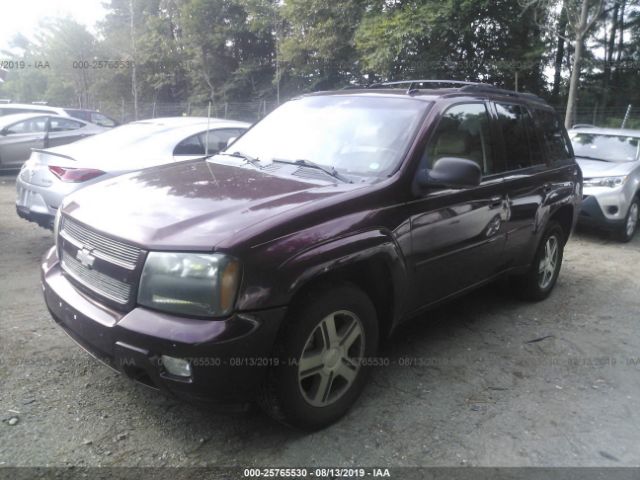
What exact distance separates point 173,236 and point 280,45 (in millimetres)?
25836

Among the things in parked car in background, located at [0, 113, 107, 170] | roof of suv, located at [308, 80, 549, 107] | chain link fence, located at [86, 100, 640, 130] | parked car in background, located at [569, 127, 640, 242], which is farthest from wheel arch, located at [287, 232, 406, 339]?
parked car in background, located at [0, 113, 107, 170]

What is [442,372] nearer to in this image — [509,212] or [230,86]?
[509,212]

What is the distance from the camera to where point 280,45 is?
86.3 feet

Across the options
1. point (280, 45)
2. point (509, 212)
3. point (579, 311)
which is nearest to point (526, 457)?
point (509, 212)

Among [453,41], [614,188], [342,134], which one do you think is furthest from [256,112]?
[342,134]

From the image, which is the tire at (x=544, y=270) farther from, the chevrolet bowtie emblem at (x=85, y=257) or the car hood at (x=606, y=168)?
the chevrolet bowtie emblem at (x=85, y=257)

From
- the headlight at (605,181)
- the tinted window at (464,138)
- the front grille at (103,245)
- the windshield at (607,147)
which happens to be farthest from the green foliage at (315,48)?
the front grille at (103,245)

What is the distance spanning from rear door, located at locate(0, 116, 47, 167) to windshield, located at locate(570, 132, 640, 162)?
10500 mm

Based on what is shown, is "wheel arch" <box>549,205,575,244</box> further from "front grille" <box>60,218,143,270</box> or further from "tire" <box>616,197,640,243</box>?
"front grille" <box>60,218,143,270</box>

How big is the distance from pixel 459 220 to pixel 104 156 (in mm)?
4056

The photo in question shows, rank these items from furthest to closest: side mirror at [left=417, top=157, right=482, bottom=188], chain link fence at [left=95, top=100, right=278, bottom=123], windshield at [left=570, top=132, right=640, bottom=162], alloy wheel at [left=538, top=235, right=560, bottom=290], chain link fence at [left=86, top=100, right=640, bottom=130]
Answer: chain link fence at [left=95, top=100, right=278, bottom=123] → chain link fence at [left=86, top=100, right=640, bottom=130] → windshield at [left=570, top=132, right=640, bottom=162] → alloy wheel at [left=538, top=235, right=560, bottom=290] → side mirror at [left=417, top=157, right=482, bottom=188]

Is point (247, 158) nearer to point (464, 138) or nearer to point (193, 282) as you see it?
point (464, 138)

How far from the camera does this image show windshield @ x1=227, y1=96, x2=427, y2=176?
3.28m

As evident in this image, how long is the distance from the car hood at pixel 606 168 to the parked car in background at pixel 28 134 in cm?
994
